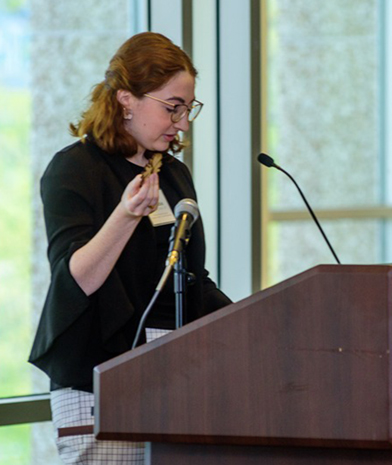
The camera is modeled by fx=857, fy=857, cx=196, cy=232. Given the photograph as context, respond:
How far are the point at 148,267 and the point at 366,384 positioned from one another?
898 mm

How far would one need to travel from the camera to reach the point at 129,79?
2141 mm

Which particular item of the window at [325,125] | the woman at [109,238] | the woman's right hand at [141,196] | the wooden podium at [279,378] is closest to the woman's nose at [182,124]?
the woman at [109,238]

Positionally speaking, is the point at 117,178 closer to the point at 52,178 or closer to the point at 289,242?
the point at 52,178

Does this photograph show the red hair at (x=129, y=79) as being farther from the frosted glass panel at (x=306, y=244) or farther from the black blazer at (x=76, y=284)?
the frosted glass panel at (x=306, y=244)

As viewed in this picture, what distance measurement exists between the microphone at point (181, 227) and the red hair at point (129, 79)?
559 mm

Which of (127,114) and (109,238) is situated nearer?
(109,238)

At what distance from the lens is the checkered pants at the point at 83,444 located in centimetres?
196

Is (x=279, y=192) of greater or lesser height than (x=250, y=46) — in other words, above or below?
below

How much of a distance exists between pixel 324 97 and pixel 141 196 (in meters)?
3.05

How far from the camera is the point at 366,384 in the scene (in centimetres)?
130

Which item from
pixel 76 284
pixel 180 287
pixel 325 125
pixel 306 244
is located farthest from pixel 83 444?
pixel 325 125

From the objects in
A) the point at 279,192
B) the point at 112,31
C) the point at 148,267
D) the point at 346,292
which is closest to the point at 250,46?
the point at 112,31

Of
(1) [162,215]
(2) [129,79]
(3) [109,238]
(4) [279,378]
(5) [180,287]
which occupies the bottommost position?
(4) [279,378]

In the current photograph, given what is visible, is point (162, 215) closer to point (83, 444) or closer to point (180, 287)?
point (180, 287)
